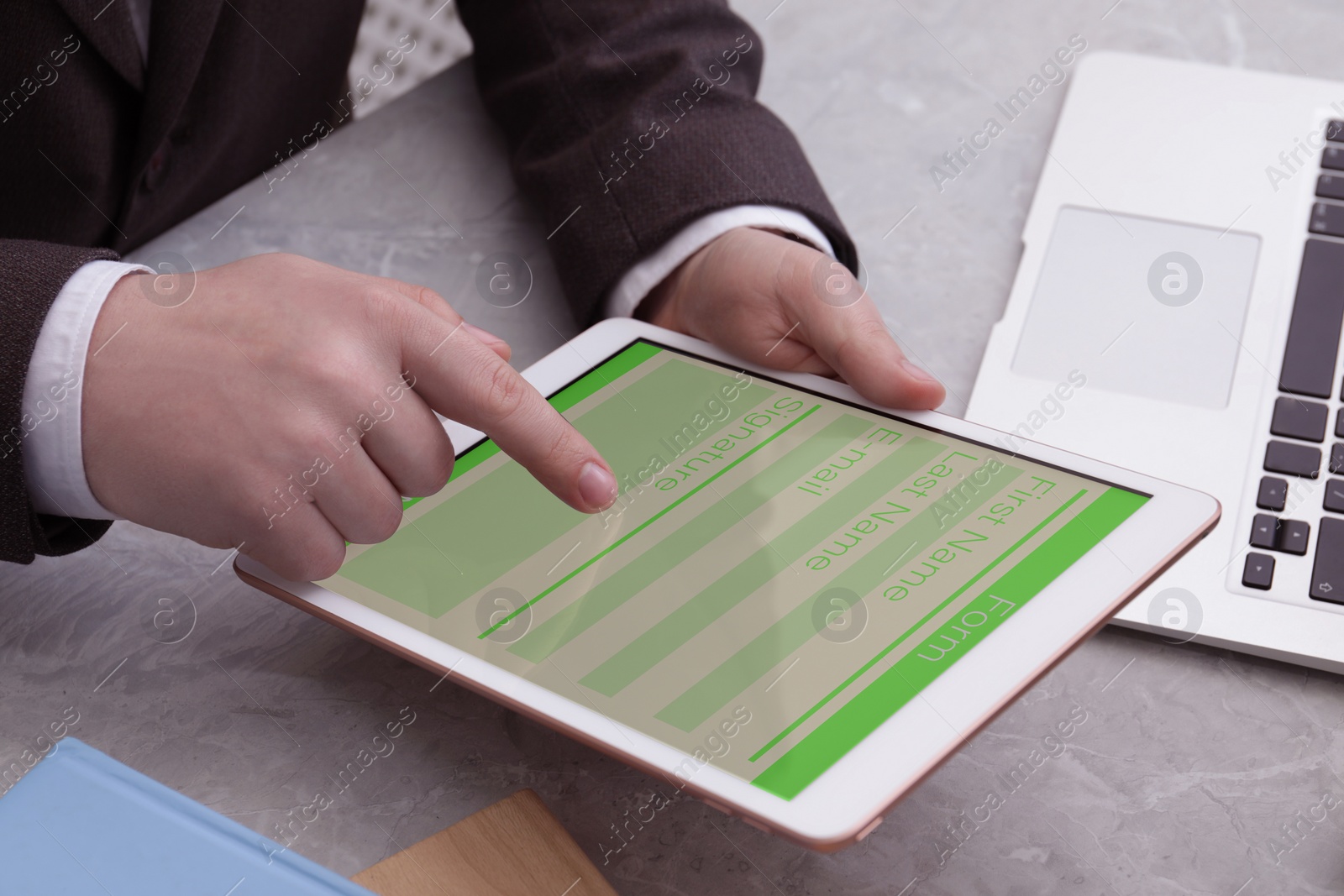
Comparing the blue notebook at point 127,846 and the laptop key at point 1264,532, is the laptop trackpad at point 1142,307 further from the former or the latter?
the blue notebook at point 127,846

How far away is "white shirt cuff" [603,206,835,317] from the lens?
2.23ft

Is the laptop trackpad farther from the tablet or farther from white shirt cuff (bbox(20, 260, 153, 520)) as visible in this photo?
white shirt cuff (bbox(20, 260, 153, 520))

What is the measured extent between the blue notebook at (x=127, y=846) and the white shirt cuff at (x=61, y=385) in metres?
0.14

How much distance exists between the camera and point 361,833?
0.46 meters

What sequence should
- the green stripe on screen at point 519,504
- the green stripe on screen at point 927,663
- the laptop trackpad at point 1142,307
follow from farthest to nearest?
the laptop trackpad at point 1142,307 → the green stripe on screen at point 519,504 → the green stripe on screen at point 927,663

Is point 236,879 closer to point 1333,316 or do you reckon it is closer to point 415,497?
point 415,497

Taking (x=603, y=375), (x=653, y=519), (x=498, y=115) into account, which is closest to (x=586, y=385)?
(x=603, y=375)

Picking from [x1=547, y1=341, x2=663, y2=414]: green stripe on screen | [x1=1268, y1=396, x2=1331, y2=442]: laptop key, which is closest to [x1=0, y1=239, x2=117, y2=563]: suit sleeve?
[x1=547, y1=341, x2=663, y2=414]: green stripe on screen

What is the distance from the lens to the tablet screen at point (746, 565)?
1.36ft

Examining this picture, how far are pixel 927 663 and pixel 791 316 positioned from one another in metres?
0.25

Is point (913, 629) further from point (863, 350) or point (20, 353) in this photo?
point (20, 353)

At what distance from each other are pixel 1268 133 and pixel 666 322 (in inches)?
17.4

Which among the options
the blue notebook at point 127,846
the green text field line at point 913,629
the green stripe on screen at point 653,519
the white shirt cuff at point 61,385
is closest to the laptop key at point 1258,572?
the green text field line at point 913,629

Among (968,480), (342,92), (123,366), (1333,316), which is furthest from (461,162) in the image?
(1333,316)
